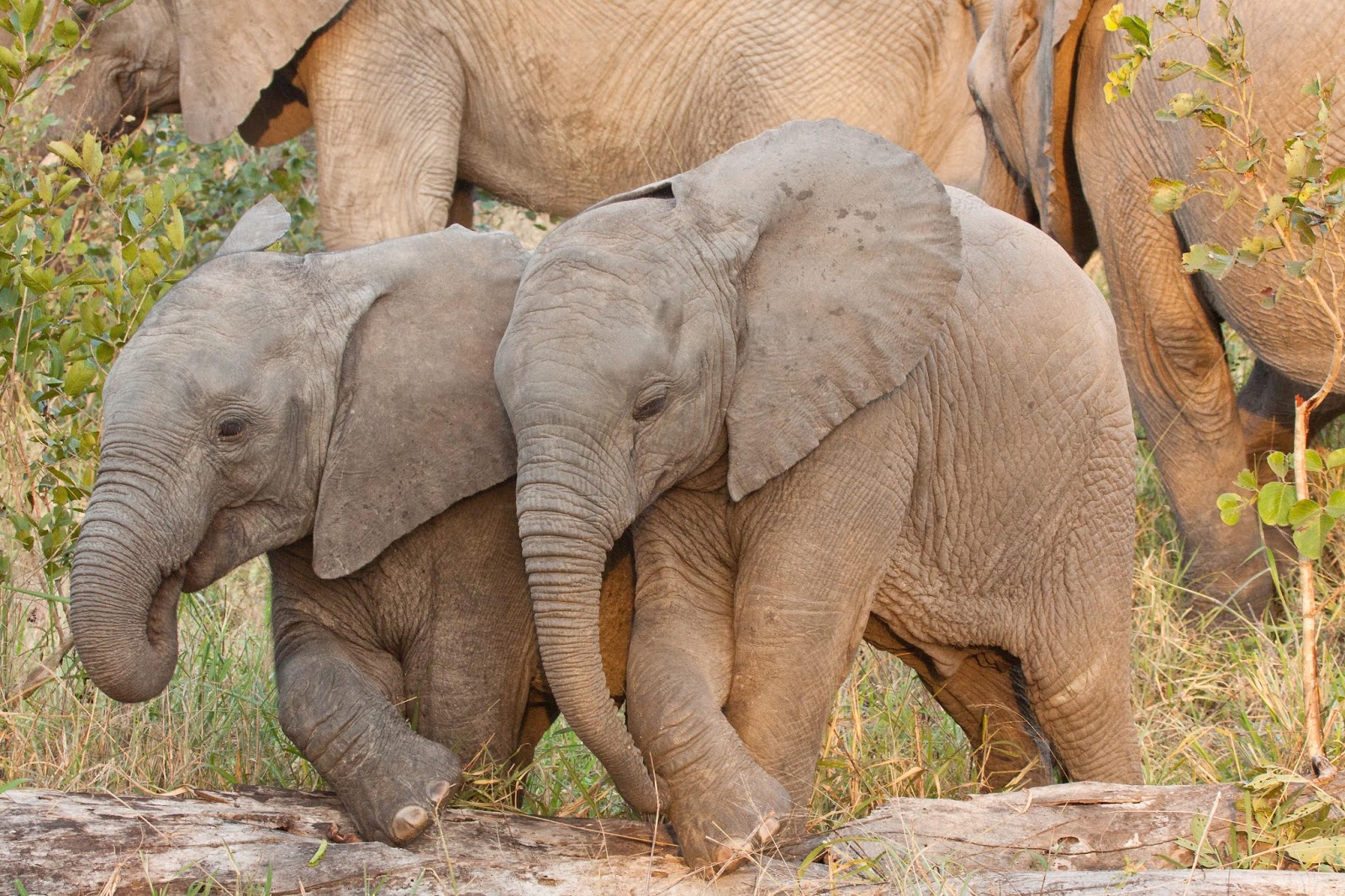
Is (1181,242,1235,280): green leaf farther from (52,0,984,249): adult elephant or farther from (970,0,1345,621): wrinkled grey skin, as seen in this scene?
(52,0,984,249): adult elephant

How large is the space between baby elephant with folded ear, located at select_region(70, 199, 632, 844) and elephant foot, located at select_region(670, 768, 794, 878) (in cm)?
41

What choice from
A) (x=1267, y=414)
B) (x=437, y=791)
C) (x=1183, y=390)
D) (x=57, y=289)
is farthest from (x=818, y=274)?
(x=1267, y=414)

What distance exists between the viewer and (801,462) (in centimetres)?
322

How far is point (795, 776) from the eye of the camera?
324 centimetres

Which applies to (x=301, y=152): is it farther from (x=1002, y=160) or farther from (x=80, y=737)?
(x=80, y=737)

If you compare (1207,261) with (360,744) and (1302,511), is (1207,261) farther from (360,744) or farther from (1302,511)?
(360,744)

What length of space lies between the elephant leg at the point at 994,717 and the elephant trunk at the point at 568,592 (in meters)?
1.08

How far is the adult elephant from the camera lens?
5906mm

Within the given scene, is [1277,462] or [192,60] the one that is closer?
[1277,462]

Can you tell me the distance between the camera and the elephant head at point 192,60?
586 centimetres

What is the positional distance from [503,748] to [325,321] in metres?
0.85

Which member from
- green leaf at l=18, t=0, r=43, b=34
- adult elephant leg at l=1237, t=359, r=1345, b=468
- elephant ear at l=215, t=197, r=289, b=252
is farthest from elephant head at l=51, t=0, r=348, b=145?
adult elephant leg at l=1237, t=359, r=1345, b=468

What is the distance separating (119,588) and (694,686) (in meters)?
0.93

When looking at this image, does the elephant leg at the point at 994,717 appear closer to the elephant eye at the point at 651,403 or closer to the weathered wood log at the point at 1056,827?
the weathered wood log at the point at 1056,827
